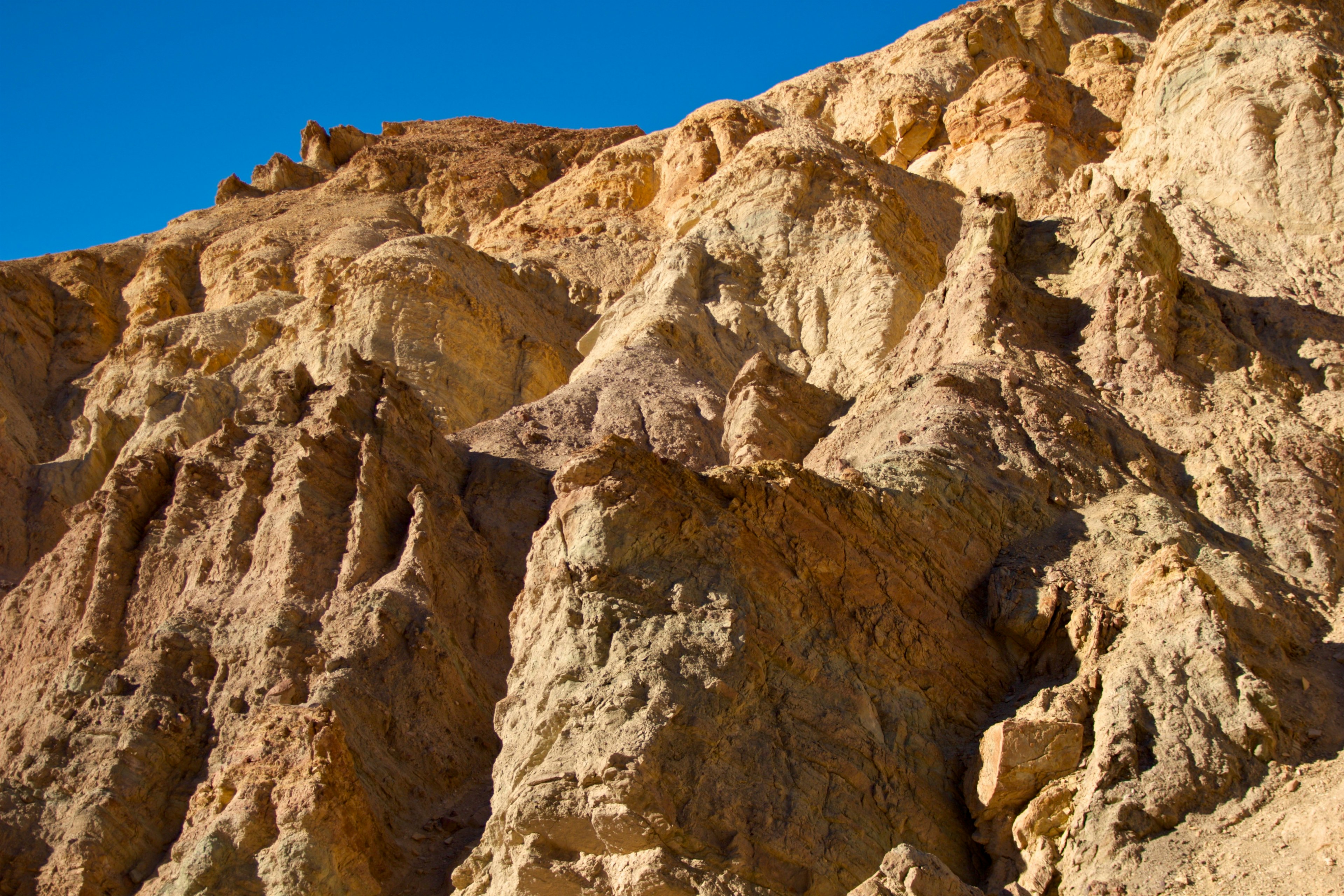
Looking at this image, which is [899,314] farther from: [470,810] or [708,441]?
[470,810]

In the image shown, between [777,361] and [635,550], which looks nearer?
[635,550]

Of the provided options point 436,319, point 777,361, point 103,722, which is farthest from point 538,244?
point 103,722

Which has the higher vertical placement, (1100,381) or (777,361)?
(777,361)

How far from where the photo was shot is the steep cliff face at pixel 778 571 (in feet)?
37.0

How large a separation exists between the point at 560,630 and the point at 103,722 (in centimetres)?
684

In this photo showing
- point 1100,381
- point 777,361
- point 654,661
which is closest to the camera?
point 654,661

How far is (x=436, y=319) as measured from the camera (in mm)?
31125

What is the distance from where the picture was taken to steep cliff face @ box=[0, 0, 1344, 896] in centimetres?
1127

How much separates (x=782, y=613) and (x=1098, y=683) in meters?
2.82

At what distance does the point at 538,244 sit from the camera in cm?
4131

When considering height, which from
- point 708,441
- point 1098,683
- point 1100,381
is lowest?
point 1098,683

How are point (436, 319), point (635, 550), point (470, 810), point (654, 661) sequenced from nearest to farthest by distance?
point (654, 661)
point (635, 550)
point (470, 810)
point (436, 319)

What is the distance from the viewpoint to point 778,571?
1326 centimetres

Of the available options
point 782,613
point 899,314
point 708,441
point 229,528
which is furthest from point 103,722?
point 899,314
